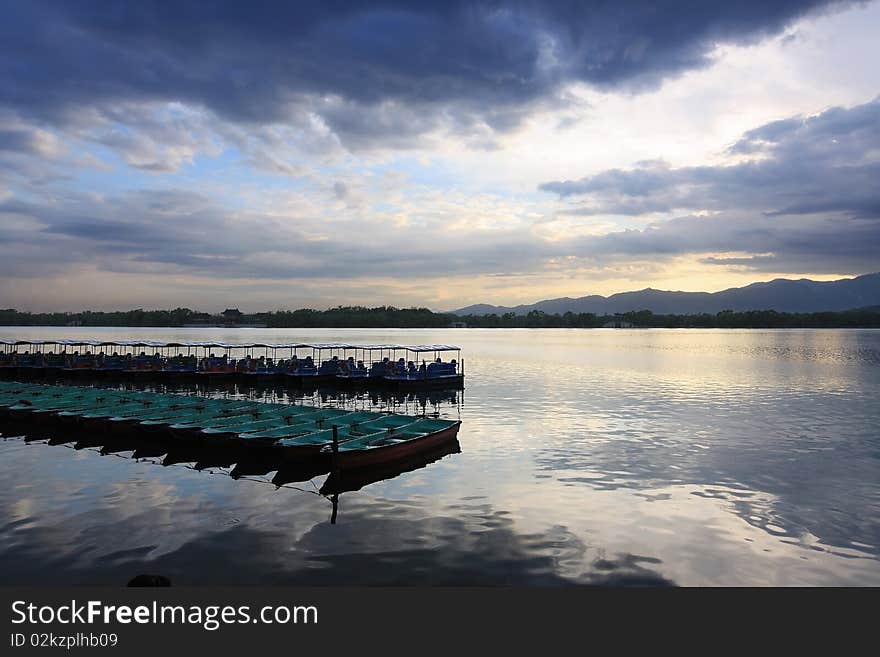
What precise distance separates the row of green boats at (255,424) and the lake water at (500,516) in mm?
1725

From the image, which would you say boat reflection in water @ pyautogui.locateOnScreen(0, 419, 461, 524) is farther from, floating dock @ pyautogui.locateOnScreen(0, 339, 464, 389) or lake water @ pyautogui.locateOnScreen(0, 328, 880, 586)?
floating dock @ pyautogui.locateOnScreen(0, 339, 464, 389)

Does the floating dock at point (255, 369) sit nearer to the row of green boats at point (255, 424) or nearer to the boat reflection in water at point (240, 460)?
the row of green boats at point (255, 424)

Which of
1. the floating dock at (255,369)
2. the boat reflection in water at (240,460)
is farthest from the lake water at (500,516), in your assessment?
the floating dock at (255,369)

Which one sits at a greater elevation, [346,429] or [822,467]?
[346,429]

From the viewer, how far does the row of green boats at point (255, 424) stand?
1069 inches

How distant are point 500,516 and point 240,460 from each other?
1426 centimetres

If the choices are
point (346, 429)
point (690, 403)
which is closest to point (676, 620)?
point (346, 429)

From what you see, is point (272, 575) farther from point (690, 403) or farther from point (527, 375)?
point (527, 375)

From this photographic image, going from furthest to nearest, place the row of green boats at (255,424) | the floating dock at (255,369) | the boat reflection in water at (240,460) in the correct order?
1. the floating dock at (255,369)
2. the row of green boats at (255,424)
3. the boat reflection in water at (240,460)

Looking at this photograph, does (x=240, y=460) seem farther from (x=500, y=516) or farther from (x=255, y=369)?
(x=255, y=369)

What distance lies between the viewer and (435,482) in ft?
84.3

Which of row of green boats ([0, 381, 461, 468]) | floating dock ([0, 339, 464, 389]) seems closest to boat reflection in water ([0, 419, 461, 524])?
row of green boats ([0, 381, 461, 468])

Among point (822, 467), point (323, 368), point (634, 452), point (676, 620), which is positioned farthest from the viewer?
point (323, 368)

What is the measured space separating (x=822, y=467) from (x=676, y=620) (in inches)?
845
